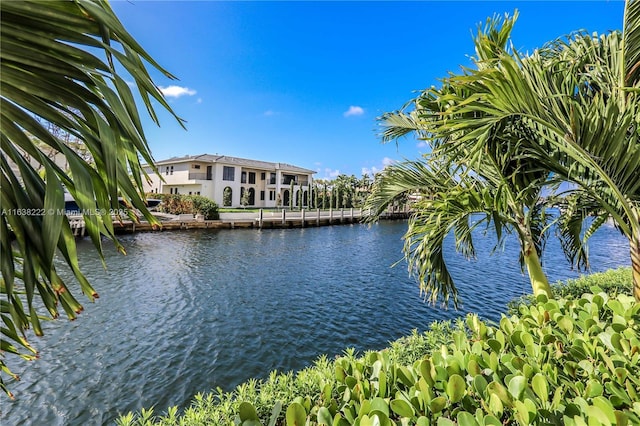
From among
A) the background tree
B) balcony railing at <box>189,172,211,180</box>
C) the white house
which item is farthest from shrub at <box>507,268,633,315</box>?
balcony railing at <box>189,172,211,180</box>

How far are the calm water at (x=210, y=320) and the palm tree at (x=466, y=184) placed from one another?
12.0ft

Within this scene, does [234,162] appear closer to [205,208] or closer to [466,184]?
[205,208]

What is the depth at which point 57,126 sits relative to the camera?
0.97 meters

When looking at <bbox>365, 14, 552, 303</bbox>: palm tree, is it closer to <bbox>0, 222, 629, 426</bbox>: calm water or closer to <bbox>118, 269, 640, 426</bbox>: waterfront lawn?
<bbox>118, 269, 640, 426</bbox>: waterfront lawn

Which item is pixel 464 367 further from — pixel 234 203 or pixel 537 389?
pixel 234 203

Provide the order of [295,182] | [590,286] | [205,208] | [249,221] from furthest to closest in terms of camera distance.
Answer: [295,182]
[249,221]
[205,208]
[590,286]

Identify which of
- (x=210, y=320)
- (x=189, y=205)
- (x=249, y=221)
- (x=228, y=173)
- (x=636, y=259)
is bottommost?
(x=210, y=320)

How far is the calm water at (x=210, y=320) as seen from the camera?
5.05 meters

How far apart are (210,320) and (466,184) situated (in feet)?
22.7

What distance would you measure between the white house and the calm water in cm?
2040

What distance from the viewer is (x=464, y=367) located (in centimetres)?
187

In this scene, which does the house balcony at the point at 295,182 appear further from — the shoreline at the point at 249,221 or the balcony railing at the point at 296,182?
the shoreline at the point at 249,221

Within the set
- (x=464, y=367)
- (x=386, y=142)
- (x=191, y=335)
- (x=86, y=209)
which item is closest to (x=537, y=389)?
(x=464, y=367)

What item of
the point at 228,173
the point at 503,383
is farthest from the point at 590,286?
the point at 228,173
